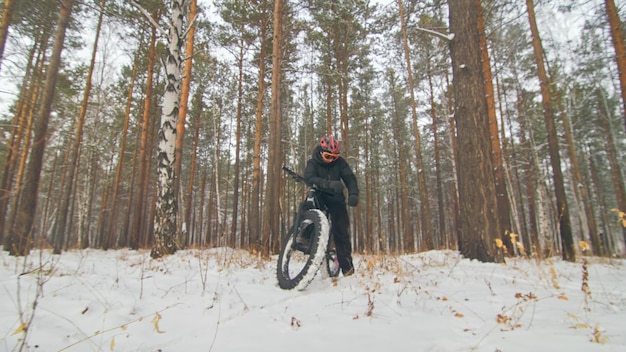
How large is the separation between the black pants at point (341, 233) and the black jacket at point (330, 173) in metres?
0.13

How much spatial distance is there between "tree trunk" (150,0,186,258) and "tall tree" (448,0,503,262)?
6.42 m

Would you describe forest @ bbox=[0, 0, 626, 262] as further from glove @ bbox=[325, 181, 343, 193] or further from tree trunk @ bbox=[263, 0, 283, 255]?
glove @ bbox=[325, 181, 343, 193]

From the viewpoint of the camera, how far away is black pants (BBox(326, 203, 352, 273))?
13.8ft

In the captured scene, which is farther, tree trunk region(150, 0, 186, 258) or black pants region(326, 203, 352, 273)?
tree trunk region(150, 0, 186, 258)

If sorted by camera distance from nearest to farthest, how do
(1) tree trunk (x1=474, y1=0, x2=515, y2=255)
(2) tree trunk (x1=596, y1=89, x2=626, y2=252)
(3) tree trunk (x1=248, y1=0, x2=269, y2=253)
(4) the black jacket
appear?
(4) the black jacket, (1) tree trunk (x1=474, y1=0, x2=515, y2=255), (3) tree trunk (x1=248, y1=0, x2=269, y2=253), (2) tree trunk (x1=596, y1=89, x2=626, y2=252)

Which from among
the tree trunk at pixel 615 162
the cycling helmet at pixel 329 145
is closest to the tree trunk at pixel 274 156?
the cycling helmet at pixel 329 145

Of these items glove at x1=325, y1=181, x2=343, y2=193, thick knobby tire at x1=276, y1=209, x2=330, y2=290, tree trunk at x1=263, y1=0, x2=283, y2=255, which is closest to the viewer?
thick knobby tire at x1=276, y1=209, x2=330, y2=290

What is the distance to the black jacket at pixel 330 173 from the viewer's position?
415 centimetres

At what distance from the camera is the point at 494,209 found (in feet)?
18.7

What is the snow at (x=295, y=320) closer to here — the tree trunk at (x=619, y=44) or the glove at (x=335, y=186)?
the glove at (x=335, y=186)

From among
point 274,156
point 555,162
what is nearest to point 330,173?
point 274,156

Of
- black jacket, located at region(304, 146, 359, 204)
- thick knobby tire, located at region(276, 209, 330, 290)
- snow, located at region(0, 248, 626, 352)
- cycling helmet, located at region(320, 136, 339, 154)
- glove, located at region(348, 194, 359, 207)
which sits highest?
cycling helmet, located at region(320, 136, 339, 154)

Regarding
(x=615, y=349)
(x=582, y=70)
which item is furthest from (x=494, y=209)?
(x=582, y=70)

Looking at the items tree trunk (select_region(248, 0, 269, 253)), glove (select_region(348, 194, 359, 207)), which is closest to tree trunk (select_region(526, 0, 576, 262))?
glove (select_region(348, 194, 359, 207))
